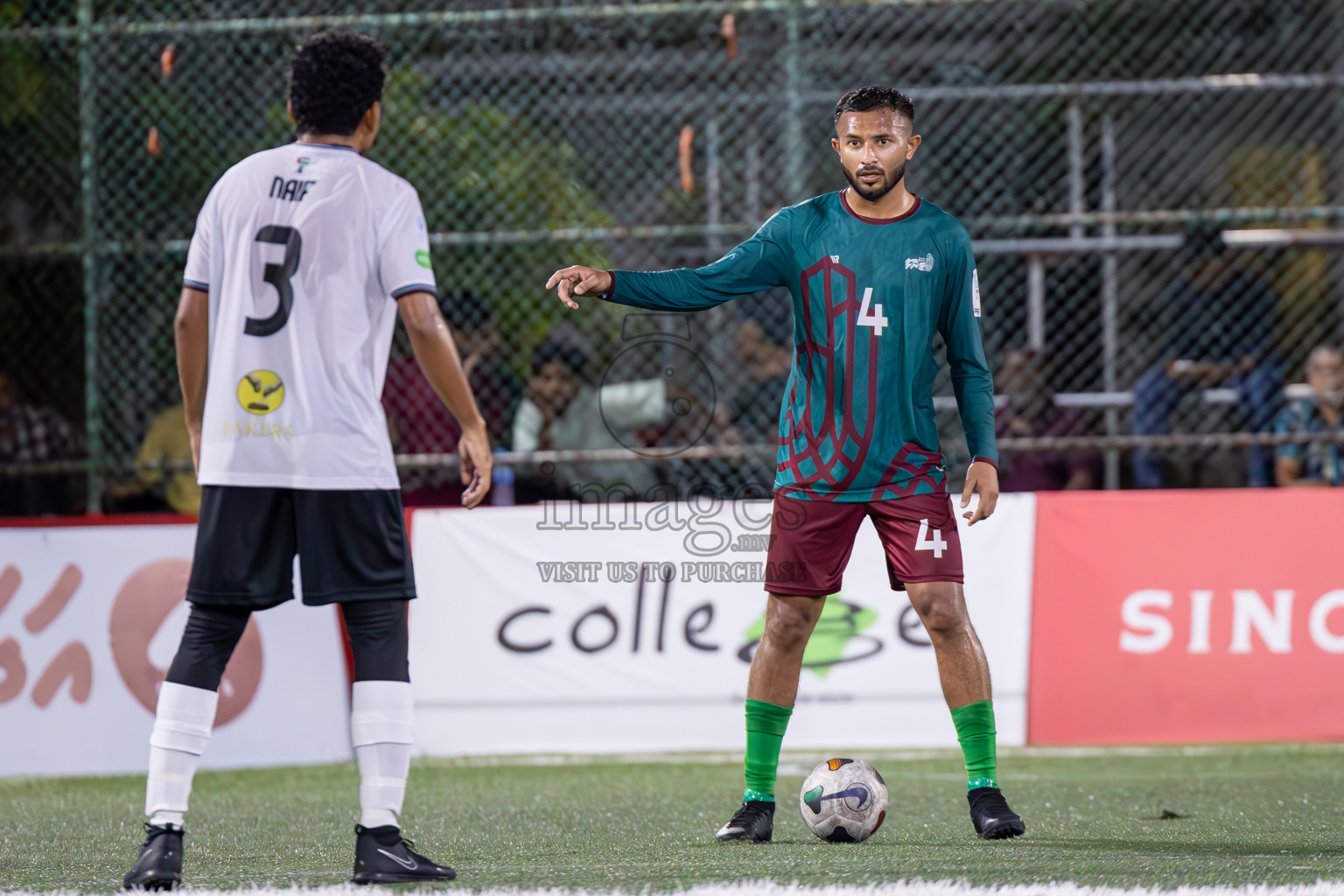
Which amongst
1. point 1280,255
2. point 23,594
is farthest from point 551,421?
point 1280,255

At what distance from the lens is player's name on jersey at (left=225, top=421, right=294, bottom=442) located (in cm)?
362

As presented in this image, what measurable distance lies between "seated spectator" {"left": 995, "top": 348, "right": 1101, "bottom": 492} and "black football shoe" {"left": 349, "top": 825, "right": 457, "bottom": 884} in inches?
200

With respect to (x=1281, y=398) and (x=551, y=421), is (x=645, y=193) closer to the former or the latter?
(x=551, y=421)

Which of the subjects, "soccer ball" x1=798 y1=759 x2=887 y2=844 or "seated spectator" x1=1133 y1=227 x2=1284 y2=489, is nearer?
"soccer ball" x1=798 y1=759 x2=887 y2=844

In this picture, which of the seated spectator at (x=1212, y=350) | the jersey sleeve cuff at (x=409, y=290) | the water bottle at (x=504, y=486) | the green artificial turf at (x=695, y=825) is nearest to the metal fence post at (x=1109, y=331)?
the seated spectator at (x=1212, y=350)

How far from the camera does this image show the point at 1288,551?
7266 millimetres

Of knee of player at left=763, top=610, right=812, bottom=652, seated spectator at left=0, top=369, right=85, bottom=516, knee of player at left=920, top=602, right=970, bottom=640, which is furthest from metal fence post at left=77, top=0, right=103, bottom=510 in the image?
knee of player at left=920, top=602, right=970, bottom=640

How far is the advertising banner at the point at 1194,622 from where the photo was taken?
7.18 m

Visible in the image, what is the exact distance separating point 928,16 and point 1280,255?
2507mm

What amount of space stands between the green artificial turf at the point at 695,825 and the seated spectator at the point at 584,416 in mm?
1474

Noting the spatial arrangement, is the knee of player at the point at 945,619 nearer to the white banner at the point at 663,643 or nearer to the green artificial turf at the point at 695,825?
the green artificial turf at the point at 695,825

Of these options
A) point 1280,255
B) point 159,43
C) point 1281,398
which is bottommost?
point 1281,398

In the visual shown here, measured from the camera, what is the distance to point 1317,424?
26.9ft

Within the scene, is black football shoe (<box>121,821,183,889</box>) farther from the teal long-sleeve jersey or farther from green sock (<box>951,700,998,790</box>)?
green sock (<box>951,700,998,790</box>)
